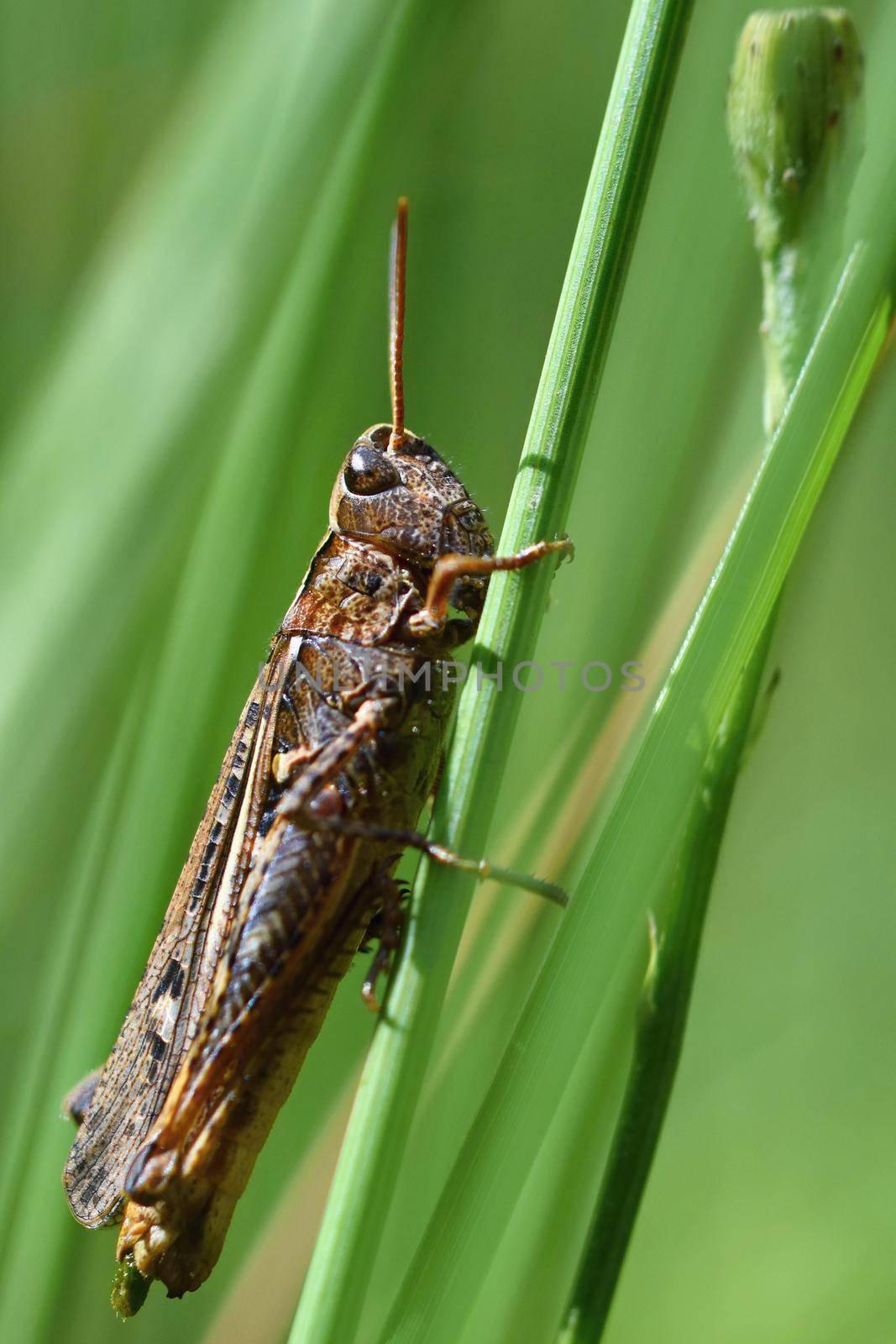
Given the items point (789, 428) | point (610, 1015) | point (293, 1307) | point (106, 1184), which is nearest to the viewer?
point (789, 428)

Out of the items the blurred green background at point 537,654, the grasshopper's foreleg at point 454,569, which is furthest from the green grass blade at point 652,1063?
the grasshopper's foreleg at point 454,569

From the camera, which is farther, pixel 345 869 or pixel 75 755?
pixel 75 755

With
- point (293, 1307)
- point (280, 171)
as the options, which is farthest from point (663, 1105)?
point (280, 171)

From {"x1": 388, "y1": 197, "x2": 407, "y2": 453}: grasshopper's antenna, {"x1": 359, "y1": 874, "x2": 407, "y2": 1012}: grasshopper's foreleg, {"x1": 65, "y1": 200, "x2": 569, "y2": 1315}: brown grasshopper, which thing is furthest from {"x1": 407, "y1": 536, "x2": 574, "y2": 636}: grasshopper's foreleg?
{"x1": 359, "y1": 874, "x2": 407, "y2": 1012}: grasshopper's foreleg

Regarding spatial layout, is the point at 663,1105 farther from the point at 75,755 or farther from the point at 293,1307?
the point at 75,755

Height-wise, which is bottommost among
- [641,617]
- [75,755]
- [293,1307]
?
[293,1307]

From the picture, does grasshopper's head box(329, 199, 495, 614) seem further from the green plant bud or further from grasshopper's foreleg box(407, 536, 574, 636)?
the green plant bud

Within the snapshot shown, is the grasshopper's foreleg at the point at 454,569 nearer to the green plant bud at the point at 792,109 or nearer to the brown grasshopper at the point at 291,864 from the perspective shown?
the brown grasshopper at the point at 291,864

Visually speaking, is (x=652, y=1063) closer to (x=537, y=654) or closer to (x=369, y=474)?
(x=537, y=654)
